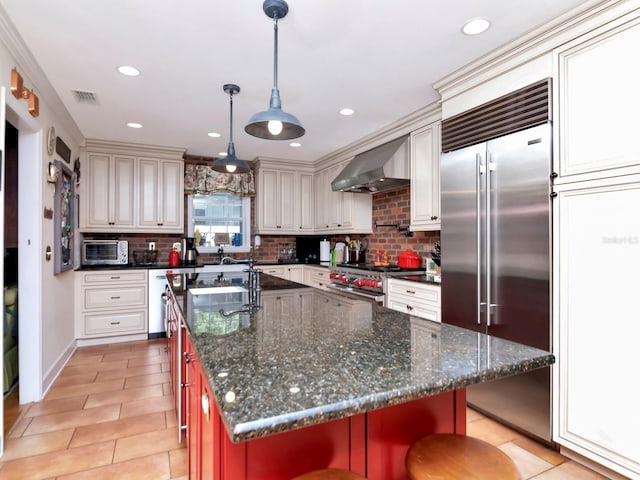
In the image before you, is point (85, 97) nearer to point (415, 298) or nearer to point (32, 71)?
point (32, 71)

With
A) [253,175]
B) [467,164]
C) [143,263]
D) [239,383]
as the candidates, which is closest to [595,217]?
[467,164]

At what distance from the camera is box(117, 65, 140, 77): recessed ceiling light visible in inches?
102

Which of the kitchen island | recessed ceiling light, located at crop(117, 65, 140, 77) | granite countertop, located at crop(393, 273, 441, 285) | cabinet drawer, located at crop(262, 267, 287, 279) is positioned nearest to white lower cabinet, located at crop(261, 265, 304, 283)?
cabinet drawer, located at crop(262, 267, 287, 279)

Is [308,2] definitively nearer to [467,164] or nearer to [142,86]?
[467,164]

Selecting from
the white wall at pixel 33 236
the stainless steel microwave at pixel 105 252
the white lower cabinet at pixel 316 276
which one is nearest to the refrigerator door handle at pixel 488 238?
the white lower cabinet at pixel 316 276

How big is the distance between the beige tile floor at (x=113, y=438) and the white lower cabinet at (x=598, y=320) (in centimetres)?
24

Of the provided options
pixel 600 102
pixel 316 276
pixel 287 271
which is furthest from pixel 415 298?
pixel 287 271

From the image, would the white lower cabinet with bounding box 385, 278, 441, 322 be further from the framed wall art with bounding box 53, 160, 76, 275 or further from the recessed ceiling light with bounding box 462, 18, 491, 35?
the framed wall art with bounding box 53, 160, 76, 275

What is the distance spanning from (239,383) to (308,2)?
1874 mm

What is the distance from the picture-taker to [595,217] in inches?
74.2

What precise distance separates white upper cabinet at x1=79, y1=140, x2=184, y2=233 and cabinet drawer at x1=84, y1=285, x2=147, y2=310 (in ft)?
2.50

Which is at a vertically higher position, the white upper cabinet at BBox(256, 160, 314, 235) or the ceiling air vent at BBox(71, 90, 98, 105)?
the ceiling air vent at BBox(71, 90, 98, 105)

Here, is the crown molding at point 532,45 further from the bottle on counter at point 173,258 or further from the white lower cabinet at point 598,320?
the bottle on counter at point 173,258

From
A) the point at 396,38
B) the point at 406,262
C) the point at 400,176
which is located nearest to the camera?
the point at 396,38
